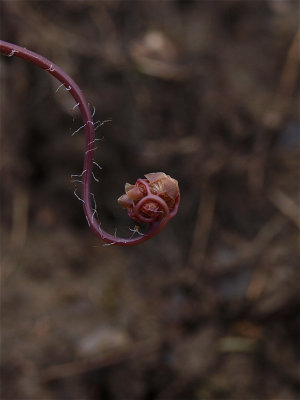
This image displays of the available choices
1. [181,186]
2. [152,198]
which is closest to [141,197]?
[152,198]

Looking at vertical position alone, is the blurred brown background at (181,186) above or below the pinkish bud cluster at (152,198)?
below

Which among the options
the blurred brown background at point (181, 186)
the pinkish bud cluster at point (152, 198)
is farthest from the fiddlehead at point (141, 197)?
the blurred brown background at point (181, 186)

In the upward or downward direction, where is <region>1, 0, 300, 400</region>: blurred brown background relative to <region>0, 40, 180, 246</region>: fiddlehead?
downward

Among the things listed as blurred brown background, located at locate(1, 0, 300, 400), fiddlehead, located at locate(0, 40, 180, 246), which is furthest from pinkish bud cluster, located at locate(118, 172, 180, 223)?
blurred brown background, located at locate(1, 0, 300, 400)

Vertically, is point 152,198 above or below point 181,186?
above

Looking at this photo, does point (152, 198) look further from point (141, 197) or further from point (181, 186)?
point (181, 186)

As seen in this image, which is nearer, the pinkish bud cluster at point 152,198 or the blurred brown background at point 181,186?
the pinkish bud cluster at point 152,198

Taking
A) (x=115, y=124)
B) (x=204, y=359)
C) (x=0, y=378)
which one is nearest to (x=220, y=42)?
(x=115, y=124)

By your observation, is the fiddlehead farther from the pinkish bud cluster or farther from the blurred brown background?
the blurred brown background

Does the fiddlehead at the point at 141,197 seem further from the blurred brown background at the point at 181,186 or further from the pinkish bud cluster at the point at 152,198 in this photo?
the blurred brown background at the point at 181,186
